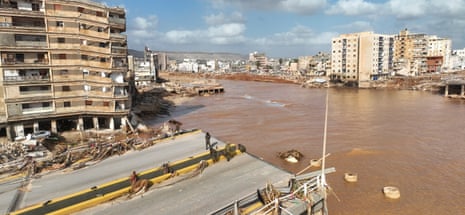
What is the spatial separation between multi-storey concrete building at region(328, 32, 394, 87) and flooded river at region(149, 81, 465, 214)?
34415 millimetres

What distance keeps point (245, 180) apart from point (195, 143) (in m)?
6.29

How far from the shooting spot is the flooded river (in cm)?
1722

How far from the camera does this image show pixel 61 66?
2684 cm

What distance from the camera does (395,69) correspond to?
9950 cm

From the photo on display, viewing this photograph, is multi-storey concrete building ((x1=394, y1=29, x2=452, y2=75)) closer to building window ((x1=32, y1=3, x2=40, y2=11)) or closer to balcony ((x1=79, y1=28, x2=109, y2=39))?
balcony ((x1=79, y1=28, x2=109, y2=39))

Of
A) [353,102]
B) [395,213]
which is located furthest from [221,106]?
[395,213]

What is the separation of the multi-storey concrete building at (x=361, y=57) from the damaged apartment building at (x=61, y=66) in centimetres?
7598

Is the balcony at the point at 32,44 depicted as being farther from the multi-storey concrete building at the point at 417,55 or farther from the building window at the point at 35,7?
the multi-storey concrete building at the point at 417,55

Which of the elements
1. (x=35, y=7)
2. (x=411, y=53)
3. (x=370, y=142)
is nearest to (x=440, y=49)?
(x=411, y=53)

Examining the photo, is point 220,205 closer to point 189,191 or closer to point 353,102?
point 189,191

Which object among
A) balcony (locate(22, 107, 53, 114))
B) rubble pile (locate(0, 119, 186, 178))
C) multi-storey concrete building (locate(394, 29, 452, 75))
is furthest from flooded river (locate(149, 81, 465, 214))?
multi-storey concrete building (locate(394, 29, 452, 75))

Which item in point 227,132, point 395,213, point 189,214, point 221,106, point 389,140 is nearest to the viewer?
point 189,214

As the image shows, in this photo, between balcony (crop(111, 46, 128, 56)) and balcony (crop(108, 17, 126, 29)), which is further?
balcony (crop(108, 17, 126, 29))

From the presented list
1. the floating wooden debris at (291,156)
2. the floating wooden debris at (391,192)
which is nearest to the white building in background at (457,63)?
the floating wooden debris at (291,156)
